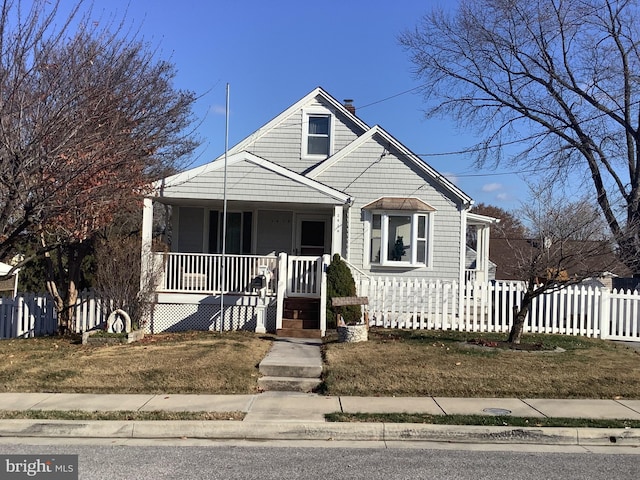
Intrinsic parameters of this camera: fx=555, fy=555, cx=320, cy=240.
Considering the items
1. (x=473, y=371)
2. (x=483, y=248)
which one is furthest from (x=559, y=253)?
(x=483, y=248)

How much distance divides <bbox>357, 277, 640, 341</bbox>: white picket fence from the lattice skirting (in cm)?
275

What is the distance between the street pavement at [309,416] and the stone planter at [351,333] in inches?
124

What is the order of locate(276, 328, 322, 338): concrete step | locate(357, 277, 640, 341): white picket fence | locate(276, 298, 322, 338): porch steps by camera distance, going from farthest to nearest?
1. locate(357, 277, 640, 341): white picket fence
2. locate(276, 298, 322, 338): porch steps
3. locate(276, 328, 322, 338): concrete step

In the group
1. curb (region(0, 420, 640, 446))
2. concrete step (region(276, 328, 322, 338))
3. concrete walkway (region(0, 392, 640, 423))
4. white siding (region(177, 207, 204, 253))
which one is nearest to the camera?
curb (region(0, 420, 640, 446))

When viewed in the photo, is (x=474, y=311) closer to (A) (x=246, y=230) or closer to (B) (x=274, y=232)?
(B) (x=274, y=232)

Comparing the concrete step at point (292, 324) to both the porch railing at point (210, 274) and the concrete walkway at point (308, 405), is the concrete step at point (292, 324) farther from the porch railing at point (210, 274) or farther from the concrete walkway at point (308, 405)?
the concrete walkway at point (308, 405)

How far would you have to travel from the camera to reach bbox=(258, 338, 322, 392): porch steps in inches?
333

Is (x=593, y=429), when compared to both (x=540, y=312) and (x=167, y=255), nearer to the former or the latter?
(x=540, y=312)

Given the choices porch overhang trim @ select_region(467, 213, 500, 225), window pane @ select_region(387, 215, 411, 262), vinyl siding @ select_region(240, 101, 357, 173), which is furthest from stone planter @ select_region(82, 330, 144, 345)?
porch overhang trim @ select_region(467, 213, 500, 225)

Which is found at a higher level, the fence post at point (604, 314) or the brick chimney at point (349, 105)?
the brick chimney at point (349, 105)

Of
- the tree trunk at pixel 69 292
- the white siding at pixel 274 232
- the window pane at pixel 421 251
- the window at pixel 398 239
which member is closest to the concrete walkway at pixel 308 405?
the tree trunk at pixel 69 292

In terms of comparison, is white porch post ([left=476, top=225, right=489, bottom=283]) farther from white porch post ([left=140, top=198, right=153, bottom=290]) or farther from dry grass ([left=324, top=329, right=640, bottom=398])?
white porch post ([left=140, top=198, right=153, bottom=290])

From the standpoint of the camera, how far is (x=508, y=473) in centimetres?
526

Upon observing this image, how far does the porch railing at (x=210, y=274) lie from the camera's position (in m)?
13.2
